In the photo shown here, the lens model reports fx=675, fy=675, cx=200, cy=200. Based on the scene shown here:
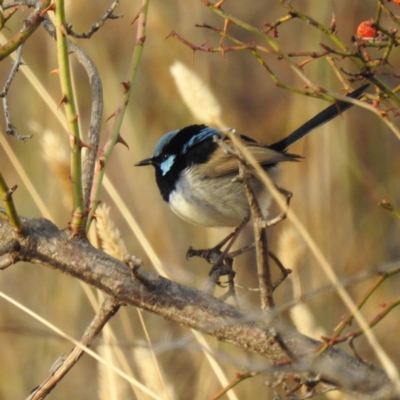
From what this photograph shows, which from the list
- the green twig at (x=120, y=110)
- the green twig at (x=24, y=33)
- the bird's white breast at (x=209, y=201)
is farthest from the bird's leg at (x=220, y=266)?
the green twig at (x=24, y=33)

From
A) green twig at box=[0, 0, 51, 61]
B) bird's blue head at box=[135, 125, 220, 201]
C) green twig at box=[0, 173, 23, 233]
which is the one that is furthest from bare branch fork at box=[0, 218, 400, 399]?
bird's blue head at box=[135, 125, 220, 201]

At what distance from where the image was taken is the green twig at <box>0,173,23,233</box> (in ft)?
4.76

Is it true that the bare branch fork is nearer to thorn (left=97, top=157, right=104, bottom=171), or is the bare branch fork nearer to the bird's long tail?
thorn (left=97, top=157, right=104, bottom=171)

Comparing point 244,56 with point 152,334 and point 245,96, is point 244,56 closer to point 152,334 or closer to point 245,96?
point 245,96

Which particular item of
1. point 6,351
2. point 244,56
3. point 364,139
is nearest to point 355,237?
point 364,139

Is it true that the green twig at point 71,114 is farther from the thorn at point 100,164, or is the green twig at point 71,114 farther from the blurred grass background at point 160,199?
the blurred grass background at point 160,199

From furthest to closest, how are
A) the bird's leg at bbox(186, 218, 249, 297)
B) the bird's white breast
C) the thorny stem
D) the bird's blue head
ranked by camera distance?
the bird's blue head
the bird's white breast
the bird's leg at bbox(186, 218, 249, 297)
the thorny stem

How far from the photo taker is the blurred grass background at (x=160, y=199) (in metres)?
3.71

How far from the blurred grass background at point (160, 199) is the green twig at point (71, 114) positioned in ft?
6.00

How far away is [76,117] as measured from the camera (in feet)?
5.01

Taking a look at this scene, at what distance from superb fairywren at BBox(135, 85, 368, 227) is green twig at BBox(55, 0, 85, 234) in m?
1.45

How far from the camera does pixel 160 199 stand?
13.6ft

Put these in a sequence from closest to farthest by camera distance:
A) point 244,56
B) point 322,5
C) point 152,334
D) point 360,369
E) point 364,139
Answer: point 360,369, point 322,5, point 152,334, point 364,139, point 244,56

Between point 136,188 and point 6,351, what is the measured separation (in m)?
1.19
